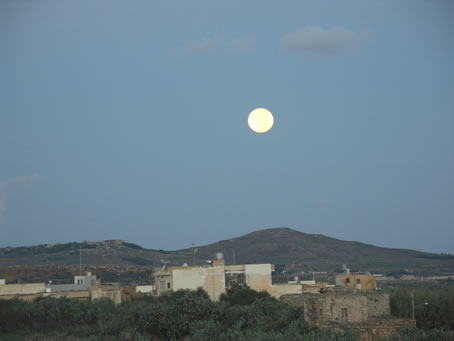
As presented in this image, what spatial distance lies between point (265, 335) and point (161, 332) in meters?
12.3

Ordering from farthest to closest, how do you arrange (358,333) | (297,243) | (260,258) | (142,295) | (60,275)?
(297,243) → (260,258) → (60,275) → (142,295) → (358,333)

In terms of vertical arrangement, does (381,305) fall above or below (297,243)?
below

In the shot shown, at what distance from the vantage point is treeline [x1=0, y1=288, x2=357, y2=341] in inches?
1407

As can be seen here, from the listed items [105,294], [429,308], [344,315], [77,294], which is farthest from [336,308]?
[77,294]

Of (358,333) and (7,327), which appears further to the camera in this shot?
(7,327)

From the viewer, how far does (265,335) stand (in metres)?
31.7

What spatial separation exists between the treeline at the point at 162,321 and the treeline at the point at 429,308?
6602 millimetres

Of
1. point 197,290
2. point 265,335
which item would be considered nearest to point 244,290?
point 197,290

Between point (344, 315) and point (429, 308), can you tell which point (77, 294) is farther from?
point (344, 315)

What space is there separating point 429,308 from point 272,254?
123304 mm

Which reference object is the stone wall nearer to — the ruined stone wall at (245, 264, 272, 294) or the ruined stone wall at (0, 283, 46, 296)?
the ruined stone wall at (0, 283, 46, 296)

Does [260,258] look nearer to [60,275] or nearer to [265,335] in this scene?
[60,275]

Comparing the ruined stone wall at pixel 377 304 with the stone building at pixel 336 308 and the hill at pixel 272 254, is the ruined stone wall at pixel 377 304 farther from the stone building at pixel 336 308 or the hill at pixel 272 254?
the hill at pixel 272 254

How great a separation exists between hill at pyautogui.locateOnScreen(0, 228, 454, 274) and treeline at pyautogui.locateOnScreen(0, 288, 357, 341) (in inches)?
3585
